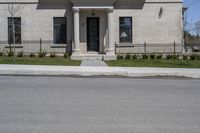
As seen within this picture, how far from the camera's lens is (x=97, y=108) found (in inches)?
366

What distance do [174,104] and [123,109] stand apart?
5.29 feet

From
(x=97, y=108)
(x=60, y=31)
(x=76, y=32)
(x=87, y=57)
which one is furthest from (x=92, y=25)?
(x=97, y=108)

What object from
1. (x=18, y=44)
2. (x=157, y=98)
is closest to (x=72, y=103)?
(x=157, y=98)

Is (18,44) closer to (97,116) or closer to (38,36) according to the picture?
(38,36)

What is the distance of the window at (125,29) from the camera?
96.1 feet

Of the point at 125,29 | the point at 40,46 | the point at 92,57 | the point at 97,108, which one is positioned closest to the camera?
the point at 97,108

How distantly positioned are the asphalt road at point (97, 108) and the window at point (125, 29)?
51.0 ft

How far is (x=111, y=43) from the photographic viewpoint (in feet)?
90.7

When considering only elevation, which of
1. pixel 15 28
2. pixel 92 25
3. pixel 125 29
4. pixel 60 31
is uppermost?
pixel 92 25

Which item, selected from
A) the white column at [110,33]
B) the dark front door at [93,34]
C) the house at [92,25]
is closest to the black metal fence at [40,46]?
the house at [92,25]

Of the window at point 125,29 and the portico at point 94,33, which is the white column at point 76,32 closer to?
the portico at point 94,33

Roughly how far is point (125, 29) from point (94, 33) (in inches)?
94.0

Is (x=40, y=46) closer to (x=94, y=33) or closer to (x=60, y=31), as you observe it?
(x=60, y=31)

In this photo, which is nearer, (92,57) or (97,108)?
(97,108)
